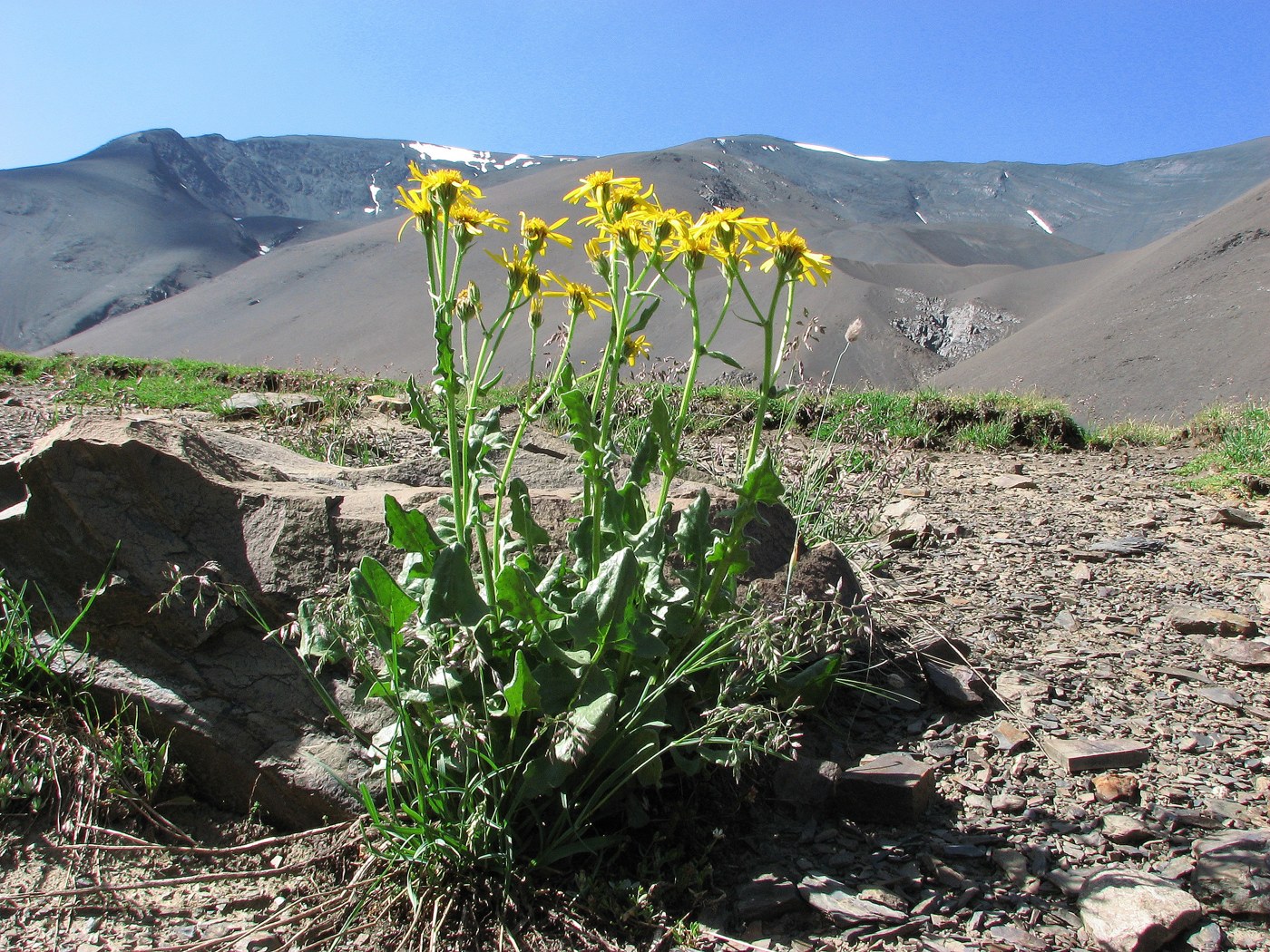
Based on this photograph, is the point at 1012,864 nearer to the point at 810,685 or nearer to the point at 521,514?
the point at 810,685

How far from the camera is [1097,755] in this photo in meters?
1.86

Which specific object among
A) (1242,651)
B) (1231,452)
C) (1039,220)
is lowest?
(1242,651)

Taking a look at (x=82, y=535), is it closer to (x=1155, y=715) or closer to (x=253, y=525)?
(x=253, y=525)

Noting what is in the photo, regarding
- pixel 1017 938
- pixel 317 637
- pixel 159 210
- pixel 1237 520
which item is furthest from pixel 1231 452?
pixel 159 210

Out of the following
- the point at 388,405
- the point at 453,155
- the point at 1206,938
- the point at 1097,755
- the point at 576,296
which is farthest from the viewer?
the point at 453,155

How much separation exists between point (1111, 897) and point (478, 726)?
1.15 meters

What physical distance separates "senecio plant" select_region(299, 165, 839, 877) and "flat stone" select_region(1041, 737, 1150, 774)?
2.58 feet

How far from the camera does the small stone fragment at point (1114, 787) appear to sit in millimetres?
1742

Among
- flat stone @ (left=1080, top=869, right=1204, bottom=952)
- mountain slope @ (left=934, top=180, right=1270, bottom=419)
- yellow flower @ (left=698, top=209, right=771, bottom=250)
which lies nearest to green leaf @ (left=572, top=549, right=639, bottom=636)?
yellow flower @ (left=698, top=209, right=771, bottom=250)

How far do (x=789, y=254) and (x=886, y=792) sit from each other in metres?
1.13

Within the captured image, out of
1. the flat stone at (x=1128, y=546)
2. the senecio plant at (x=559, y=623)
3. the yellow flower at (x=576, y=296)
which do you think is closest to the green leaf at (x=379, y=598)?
the senecio plant at (x=559, y=623)

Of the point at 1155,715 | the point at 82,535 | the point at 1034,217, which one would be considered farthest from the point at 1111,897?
the point at 1034,217

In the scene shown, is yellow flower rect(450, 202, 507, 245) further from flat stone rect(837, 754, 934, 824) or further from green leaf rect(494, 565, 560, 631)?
flat stone rect(837, 754, 934, 824)

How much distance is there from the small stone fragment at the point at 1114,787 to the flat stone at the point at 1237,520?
8.66 feet
